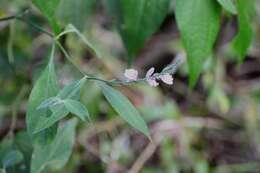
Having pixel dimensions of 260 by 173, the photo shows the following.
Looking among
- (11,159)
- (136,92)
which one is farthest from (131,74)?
(136,92)

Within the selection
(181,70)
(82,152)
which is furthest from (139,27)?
(181,70)

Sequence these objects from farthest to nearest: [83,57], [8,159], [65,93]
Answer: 1. [83,57]
2. [8,159]
3. [65,93]

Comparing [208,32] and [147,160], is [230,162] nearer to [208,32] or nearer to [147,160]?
[147,160]

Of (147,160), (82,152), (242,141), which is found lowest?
(242,141)

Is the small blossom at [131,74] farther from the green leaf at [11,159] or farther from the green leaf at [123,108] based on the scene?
the green leaf at [11,159]

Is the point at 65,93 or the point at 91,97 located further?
the point at 91,97

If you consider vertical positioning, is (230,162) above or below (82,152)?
below

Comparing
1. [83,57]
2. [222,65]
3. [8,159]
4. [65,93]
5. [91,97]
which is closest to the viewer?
[65,93]

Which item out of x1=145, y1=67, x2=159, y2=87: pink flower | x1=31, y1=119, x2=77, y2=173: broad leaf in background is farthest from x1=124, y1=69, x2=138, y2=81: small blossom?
x1=31, y1=119, x2=77, y2=173: broad leaf in background
